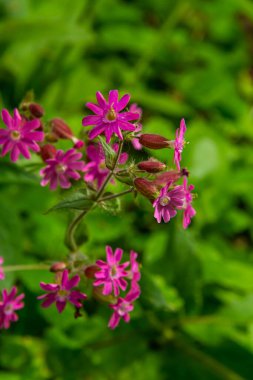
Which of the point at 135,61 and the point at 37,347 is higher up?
the point at 135,61

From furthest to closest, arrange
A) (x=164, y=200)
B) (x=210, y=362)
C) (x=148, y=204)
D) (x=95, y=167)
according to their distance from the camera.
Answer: (x=210, y=362)
(x=95, y=167)
(x=148, y=204)
(x=164, y=200)

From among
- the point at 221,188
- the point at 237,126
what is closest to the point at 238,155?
the point at 237,126

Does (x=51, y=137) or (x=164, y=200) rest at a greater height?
(x=51, y=137)

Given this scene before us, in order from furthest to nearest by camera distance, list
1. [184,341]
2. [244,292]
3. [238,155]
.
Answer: [238,155]
[244,292]
[184,341]

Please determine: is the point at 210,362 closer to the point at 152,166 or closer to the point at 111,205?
the point at 111,205

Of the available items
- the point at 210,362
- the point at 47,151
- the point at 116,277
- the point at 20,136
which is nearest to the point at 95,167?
the point at 47,151

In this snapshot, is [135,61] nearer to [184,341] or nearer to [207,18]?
[207,18]

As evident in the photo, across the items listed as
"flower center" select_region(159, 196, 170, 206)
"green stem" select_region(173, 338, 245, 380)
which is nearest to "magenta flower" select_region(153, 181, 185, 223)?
"flower center" select_region(159, 196, 170, 206)
